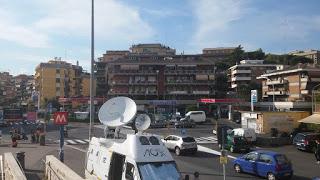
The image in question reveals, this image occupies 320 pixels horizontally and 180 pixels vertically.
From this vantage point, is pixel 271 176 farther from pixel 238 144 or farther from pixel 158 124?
pixel 158 124

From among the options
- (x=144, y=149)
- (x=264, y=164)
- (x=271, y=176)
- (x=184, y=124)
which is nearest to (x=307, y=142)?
(x=264, y=164)

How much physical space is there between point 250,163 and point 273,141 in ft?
59.6

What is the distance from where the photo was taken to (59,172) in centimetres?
1739

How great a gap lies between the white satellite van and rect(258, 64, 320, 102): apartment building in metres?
56.7

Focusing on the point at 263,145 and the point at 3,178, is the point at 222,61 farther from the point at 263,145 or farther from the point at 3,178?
the point at 3,178

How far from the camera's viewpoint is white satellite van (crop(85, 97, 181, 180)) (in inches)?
551

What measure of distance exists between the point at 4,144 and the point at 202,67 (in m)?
69.4

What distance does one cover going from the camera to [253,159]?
25078 millimetres

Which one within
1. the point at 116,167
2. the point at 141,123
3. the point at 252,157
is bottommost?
the point at 252,157

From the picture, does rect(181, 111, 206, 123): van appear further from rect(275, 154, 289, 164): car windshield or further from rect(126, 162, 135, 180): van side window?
rect(126, 162, 135, 180): van side window

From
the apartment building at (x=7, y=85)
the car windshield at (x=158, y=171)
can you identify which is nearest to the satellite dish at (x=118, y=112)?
the car windshield at (x=158, y=171)

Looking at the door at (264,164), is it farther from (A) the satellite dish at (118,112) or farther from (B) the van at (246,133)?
(B) the van at (246,133)

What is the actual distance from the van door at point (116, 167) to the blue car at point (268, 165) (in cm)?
1099

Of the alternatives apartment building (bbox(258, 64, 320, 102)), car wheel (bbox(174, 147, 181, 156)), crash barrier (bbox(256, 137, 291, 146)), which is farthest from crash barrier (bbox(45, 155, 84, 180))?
apartment building (bbox(258, 64, 320, 102))
